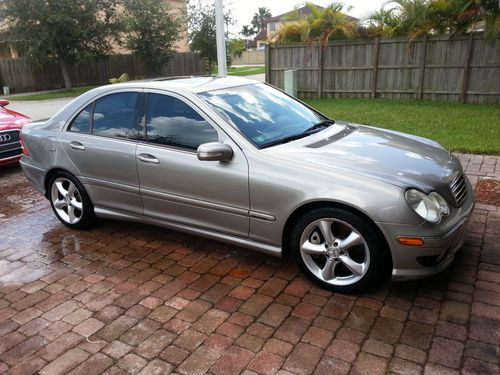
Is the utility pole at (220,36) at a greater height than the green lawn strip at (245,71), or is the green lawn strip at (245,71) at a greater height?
the utility pole at (220,36)

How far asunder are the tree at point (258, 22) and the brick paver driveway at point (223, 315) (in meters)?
113

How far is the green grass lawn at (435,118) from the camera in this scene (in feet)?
26.0

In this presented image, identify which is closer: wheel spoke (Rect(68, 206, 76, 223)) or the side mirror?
the side mirror

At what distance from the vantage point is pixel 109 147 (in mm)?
4375

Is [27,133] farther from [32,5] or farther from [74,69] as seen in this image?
[74,69]

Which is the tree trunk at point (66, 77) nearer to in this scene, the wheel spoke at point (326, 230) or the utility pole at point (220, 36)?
the utility pole at point (220, 36)

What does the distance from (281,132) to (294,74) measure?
1125cm

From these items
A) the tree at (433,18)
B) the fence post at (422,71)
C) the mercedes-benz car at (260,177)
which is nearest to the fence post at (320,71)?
the tree at (433,18)

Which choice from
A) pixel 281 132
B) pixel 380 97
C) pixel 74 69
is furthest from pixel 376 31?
pixel 74 69

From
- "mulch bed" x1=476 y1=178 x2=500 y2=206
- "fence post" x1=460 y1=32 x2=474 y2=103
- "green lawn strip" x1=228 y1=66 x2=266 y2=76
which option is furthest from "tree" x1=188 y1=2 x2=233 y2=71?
"mulch bed" x1=476 y1=178 x2=500 y2=206

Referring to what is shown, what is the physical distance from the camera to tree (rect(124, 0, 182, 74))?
24.7 metres

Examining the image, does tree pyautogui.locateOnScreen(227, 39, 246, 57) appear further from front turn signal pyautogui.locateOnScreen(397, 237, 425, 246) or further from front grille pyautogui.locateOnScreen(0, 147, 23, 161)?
front turn signal pyautogui.locateOnScreen(397, 237, 425, 246)

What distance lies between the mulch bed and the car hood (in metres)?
1.53

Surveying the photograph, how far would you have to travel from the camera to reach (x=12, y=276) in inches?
160
